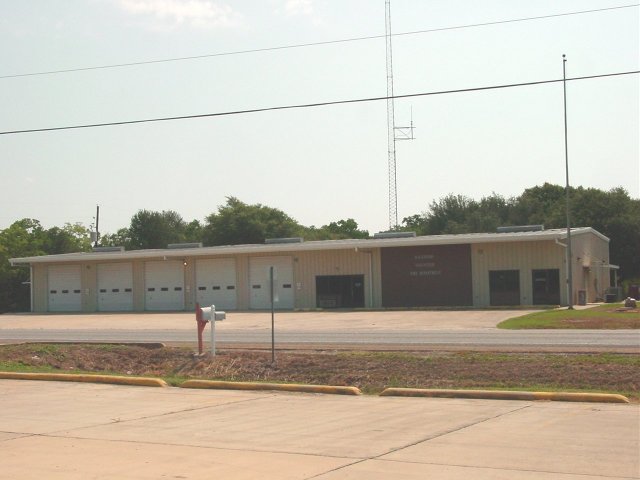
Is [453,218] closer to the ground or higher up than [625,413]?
higher up

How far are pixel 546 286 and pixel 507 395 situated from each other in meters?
32.2

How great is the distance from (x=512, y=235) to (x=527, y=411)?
3312 centimetres

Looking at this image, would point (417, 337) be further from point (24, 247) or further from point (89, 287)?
point (24, 247)

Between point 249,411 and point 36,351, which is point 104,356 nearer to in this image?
point 36,351

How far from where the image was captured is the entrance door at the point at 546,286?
44312 millimetres

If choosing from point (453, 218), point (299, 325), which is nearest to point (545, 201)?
point (453, 218)

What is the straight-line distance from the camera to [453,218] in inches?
3733

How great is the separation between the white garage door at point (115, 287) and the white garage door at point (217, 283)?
5.23m

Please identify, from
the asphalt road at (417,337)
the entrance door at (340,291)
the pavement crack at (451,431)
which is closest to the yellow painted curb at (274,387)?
the pavement crack at (451,431)

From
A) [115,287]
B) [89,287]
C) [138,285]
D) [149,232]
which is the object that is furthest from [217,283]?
[149,232]

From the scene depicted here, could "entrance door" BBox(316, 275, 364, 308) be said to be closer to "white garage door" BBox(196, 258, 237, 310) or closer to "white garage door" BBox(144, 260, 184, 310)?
"white garage door" BBox(196, 258, 237, 310)

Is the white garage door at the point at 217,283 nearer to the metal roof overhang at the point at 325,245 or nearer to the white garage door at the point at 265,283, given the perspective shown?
the metal roof overhang at the point at 325,245

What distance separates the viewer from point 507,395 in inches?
533

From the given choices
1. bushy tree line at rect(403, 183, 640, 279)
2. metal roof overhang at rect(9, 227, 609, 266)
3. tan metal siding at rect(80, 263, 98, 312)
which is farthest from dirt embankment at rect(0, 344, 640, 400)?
bushy tree line at rect(403, 183, 640, 279)
